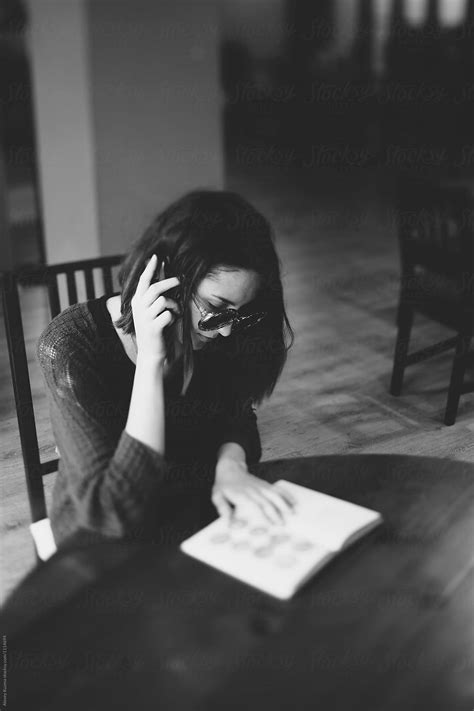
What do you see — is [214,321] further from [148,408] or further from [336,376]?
[336,376]

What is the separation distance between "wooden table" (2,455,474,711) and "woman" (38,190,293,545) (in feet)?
0.37

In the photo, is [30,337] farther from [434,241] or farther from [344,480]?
[344,480]

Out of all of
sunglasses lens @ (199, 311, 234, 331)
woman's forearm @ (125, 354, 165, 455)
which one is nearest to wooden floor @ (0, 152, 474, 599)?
woman's forearm @ (125, 354, 165, 455)

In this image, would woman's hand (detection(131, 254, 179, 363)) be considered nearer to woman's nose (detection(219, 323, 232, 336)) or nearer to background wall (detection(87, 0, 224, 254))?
woman's nose (detection(219, 323, 232, 336))

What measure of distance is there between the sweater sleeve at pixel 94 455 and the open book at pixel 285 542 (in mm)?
107

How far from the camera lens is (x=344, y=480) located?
131 cm

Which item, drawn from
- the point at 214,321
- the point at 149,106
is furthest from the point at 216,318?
the point at 149,106

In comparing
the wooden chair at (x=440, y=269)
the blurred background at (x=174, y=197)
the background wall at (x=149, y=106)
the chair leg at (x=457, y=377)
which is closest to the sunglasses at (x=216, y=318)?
the blurred background at (x=174, y=197)

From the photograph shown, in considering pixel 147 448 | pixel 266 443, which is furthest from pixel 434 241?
pixel 147 448

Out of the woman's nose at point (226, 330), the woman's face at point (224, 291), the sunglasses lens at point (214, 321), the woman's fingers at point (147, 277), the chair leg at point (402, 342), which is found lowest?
the chair leg at point (402, 342)

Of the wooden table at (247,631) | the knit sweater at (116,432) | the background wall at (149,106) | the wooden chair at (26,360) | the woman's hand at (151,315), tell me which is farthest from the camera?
the background wall at (149,106)

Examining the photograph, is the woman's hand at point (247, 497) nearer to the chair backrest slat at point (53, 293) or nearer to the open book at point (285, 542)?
the open book at point (285, 542)

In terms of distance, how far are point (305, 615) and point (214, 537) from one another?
20 cm

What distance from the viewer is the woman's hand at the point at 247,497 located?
116 cm
